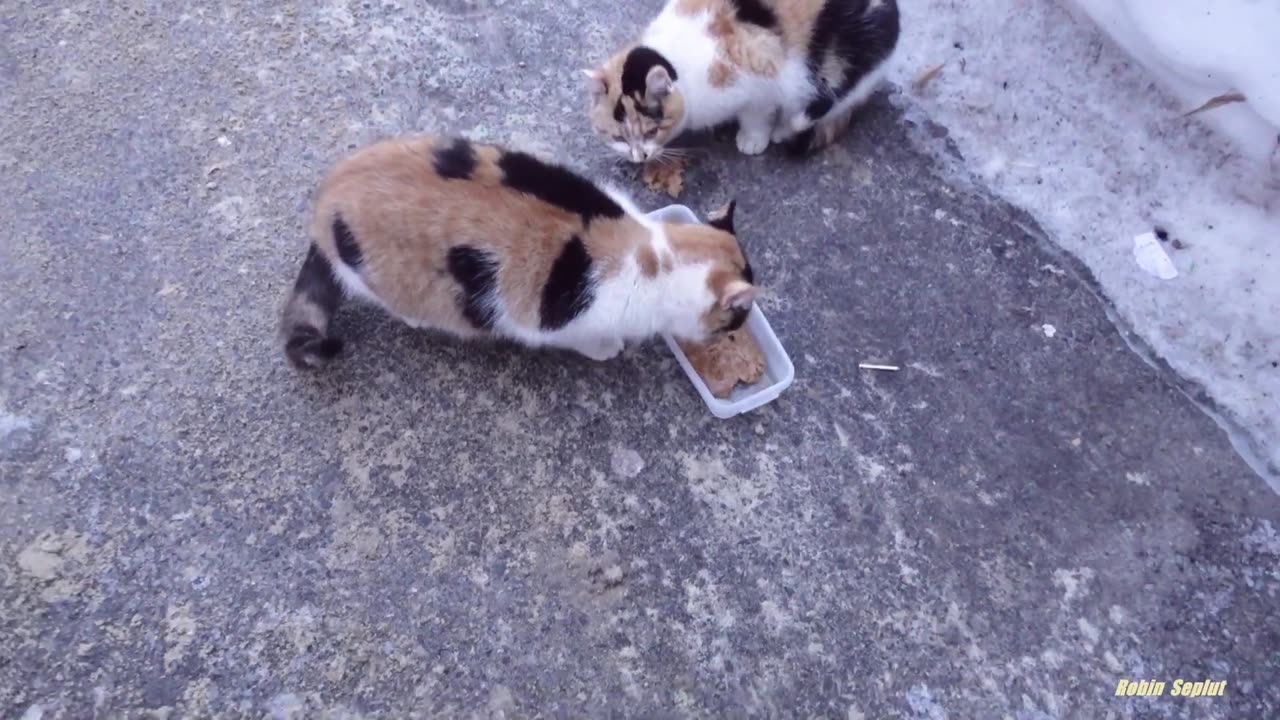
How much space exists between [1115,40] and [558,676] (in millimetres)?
2995

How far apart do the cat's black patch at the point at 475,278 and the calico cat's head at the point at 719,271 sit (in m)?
0.52

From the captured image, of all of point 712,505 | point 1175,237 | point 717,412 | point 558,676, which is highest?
point 1175,237

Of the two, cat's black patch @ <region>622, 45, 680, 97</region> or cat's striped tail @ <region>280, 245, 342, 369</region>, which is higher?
cat's black patch @ <region>622, 45, 680, 97</region>

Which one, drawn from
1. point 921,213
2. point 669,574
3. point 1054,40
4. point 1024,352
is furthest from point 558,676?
point 1054,40

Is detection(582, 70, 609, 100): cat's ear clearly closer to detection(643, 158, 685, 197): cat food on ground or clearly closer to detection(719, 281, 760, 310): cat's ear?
detection(643, 158, 685, 197): cat food on ground

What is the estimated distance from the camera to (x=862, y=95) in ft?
9.95

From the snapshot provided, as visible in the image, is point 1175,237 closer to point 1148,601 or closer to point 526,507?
point 1148,601

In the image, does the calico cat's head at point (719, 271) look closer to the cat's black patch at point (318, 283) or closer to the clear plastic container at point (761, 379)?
the clear plastic container at point (761, 379)

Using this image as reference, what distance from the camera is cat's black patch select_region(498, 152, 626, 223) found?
2.27m

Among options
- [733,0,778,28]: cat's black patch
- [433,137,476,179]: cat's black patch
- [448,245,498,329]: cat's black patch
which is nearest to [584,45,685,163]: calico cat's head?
[733,0,778,28]: cat's black patch

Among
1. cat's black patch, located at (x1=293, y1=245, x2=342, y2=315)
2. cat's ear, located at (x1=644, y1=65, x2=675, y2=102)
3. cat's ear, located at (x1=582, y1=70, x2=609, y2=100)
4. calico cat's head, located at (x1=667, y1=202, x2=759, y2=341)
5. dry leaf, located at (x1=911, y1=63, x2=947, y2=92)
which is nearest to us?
calico cat's head, located at (x1=667, y1=202, x2=759, y2=341)

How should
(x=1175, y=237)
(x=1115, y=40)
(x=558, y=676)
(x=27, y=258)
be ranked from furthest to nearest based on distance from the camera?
(x=1115, y=40), (x=1175, y=237), (x=27, y=258), (x=558, y=676)

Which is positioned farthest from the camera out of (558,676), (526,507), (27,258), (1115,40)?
(1115,40)

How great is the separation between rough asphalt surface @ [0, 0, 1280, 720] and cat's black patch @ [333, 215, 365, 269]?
0.43 metres
